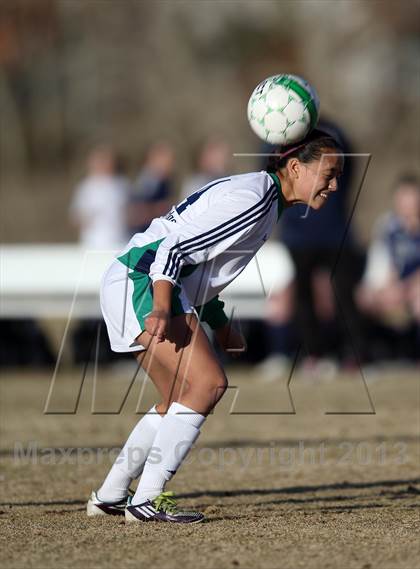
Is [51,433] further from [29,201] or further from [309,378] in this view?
[29,201]

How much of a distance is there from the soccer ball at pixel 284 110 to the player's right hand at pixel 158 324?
1.13 m

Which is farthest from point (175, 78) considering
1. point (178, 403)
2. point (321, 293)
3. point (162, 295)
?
point (162, 295)

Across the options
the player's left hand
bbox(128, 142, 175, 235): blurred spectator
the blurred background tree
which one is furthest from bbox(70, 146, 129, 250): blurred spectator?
the blurred background tree

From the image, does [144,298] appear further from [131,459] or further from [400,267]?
[400,267]

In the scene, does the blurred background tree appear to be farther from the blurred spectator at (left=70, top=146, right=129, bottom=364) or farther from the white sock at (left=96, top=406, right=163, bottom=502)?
the white sock at (left=96, top=406, right=163, bottom=502)

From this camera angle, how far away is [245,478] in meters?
7.13

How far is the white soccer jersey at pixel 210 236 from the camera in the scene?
5.16 m

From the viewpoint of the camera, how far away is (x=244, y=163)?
84.3ft

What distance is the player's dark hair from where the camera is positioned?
5504mm

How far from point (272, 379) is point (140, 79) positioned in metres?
19.9

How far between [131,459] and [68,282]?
8.04 meters

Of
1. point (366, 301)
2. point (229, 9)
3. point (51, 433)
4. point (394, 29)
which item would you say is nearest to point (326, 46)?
point (394, 29)

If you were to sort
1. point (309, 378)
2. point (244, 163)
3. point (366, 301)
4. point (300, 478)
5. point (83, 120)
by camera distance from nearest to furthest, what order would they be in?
point (300, 478) → point (309, 378) → point (366, 301) → point (244, 163) → point (83, 120)

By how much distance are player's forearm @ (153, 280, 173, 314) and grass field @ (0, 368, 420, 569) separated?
38.6 inches
